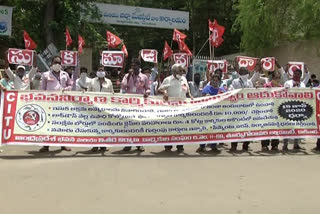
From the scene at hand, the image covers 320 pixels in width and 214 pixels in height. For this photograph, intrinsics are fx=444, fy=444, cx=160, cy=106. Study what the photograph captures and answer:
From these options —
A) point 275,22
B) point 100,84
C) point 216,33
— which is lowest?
point 100,84

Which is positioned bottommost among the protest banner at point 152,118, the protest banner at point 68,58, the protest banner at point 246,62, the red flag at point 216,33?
the protest banner at point 152,118

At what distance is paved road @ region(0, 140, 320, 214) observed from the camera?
5.38 metres

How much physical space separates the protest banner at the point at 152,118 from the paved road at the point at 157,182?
14.0 inches

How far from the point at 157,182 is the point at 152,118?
90.6 inches

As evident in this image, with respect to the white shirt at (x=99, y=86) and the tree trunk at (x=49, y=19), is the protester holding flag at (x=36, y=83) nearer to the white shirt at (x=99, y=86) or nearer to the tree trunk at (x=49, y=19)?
the white shirt at (x=99, y=86)

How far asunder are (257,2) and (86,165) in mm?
15667

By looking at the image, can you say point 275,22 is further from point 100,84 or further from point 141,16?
point 100,84

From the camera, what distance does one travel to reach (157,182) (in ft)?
21.5

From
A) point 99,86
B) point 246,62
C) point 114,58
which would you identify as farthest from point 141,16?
point 99,86

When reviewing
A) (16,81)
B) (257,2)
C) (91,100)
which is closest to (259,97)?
(91,100)

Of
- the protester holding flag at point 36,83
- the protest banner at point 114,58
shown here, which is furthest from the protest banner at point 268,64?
the protester holding flag at point 36,83

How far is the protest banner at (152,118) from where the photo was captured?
8406 mm

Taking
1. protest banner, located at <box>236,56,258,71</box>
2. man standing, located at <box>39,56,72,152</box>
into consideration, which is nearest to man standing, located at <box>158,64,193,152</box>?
man standing, located at <box>39,56,72,152</box>

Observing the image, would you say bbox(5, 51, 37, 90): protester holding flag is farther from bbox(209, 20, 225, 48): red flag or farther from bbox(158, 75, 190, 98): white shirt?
bbox(209, 20, 225, 48): red flag
